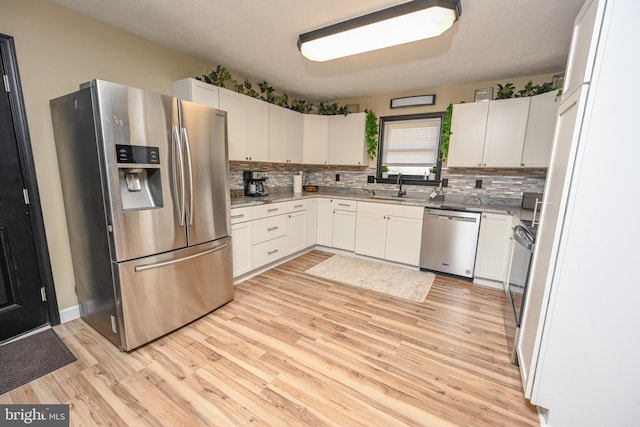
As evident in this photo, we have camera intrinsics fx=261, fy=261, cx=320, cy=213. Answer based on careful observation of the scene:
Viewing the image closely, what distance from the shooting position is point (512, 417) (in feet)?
4.72

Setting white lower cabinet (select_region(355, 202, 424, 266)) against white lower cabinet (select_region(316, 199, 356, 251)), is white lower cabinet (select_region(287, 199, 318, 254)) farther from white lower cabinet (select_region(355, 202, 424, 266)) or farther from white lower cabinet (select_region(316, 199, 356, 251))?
white lower cabinet (select_region(355, 202, 424, 266))

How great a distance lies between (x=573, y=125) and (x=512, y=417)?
61.1 inches

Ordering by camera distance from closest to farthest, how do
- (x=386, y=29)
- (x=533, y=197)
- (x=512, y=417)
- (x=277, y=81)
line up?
(x=512, y=417) → (x=386, y=29) → (x=533, y=197) → (x=277, y=81)

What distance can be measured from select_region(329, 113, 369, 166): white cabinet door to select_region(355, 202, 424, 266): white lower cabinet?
2.78 feet

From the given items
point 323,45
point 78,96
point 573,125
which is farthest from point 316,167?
point 573,125

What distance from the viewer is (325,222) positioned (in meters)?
4.13

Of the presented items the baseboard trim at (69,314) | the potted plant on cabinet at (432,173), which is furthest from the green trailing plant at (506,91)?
the baseboard trim at (69,314)

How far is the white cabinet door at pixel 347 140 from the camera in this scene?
4074mm

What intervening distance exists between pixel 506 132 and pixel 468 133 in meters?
0.39

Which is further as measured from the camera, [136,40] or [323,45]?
[136,40]

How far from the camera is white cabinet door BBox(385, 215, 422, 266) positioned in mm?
3418

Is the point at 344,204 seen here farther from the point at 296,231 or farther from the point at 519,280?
the point at 519,280

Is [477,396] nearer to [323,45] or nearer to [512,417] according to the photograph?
[512,417]

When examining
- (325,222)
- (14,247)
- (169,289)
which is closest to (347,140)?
(325,222)
